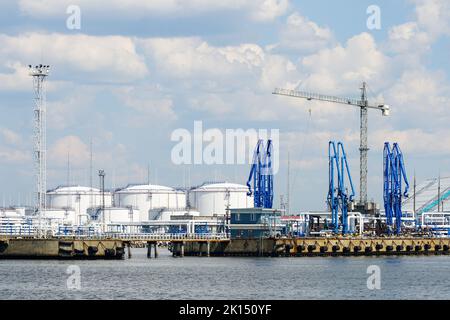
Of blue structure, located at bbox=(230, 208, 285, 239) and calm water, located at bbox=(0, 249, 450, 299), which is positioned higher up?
blue structure, located at bbox=(230, 208, 285, 239)

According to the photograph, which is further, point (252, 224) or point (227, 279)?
point (252, 224)

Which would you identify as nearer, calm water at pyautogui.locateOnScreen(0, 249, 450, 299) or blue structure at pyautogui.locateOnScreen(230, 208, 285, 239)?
calm water at pyautogui.locateOnScreen(0, 249, 450, 299)

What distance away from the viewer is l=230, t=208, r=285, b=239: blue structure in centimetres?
18038

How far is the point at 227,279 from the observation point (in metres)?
120

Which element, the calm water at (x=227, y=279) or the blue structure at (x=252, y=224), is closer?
the calm water at (x=227, y=279)

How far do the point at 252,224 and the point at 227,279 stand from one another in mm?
60419

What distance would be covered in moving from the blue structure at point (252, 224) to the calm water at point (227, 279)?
1708 centimetres

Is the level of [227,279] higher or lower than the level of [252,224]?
lower

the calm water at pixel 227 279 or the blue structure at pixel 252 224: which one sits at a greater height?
the blue structure at pixel 252 224

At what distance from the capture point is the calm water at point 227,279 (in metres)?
102

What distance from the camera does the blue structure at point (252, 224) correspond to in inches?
7101

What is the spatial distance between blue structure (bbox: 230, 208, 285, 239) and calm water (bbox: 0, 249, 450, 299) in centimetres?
1708
